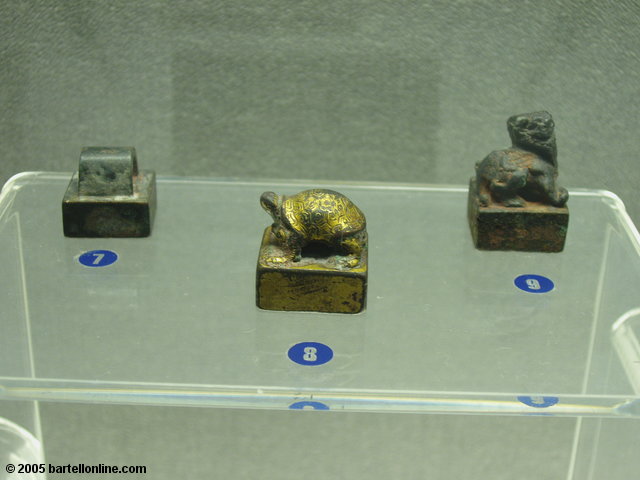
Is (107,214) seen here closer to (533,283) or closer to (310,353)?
(310,353)

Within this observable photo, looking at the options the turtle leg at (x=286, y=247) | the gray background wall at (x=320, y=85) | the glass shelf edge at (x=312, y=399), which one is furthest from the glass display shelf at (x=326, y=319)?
the gray background wall at (x=320, y=85)

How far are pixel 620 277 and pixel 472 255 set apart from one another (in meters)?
0.30

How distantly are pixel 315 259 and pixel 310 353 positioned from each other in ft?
0.60

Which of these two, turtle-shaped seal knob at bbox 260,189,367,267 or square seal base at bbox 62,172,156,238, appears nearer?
turtle-shaped seal knob at bbox 260,189,367,267

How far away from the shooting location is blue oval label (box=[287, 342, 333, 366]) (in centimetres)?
168

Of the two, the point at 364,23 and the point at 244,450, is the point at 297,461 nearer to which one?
the point at 244,450

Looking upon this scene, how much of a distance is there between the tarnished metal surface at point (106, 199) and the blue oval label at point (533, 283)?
2.54 feet

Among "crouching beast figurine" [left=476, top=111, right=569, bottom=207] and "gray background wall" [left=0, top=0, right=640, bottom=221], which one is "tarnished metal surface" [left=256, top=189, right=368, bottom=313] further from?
"gray background wall" [left=0, top=0, right=640, bottom=221]

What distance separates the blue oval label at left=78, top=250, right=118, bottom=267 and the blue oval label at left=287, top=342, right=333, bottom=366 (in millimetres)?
479

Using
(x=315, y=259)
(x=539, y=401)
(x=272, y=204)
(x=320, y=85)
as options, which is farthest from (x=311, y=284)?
(x=320, y=85)

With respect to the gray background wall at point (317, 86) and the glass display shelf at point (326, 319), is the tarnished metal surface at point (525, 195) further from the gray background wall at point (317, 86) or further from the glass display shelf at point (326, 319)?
the gray background wall at point (317, 86)

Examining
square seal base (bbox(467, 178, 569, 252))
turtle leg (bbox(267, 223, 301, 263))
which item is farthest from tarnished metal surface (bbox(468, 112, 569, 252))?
turtle leg (bbox(267, 223, 301, 263))

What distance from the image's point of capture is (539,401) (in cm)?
161

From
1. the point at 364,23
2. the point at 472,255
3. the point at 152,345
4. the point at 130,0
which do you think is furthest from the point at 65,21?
the point at 472,255
